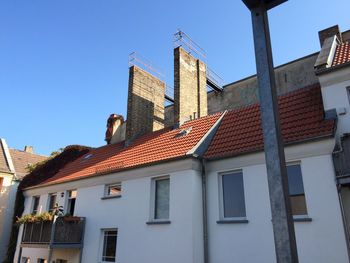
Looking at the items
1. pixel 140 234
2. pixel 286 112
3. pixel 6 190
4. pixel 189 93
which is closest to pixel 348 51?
pixel 286 112

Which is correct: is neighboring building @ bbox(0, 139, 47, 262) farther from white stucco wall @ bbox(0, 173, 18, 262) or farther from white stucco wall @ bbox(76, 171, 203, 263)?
white stucco wall @ bbox(76, 171, 203, 263)

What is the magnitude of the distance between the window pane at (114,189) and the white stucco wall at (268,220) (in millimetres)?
4595

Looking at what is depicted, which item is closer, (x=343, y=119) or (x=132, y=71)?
(x=343, y=119)

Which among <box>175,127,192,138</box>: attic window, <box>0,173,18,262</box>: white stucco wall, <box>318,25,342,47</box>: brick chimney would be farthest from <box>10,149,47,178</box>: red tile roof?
<box>318,25,342,47</box>: brick chimney

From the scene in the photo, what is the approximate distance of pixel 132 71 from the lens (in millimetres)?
19234

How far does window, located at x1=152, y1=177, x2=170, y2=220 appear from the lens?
11.6 metres

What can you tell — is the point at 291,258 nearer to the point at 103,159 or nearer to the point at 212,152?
the point at 212,152

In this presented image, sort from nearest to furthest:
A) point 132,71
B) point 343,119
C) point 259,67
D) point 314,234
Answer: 1. point 259,67
2. point 314,234
3. point 343,119
4. point 132,71

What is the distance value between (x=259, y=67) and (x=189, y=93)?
49.0 ft

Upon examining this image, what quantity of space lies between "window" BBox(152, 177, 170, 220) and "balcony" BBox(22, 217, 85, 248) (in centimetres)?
426

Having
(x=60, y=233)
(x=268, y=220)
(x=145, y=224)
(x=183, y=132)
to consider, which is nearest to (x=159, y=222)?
(x=145, y=224)

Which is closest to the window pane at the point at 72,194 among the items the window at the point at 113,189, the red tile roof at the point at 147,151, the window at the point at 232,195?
the red tile roof at the point at 147,151

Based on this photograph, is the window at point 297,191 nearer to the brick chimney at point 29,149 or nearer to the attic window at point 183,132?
the attic window at point 183,132

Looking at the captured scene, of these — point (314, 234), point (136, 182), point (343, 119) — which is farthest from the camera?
point (136, 182)
